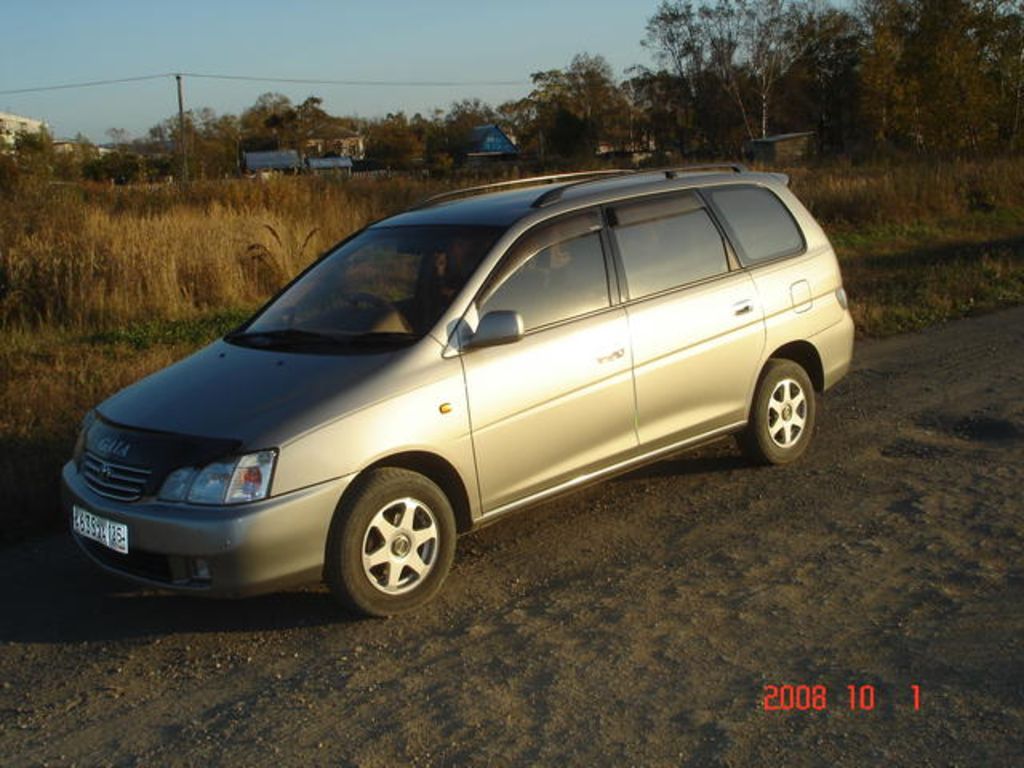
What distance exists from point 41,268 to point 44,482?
6.04 metres

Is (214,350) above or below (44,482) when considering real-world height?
above

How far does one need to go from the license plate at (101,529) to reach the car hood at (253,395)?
16.7 inches

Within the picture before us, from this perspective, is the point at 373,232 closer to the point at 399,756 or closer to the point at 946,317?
the point at 399,756

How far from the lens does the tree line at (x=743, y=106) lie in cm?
3378

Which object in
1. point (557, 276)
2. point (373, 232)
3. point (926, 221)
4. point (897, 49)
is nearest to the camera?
point (557, 276)

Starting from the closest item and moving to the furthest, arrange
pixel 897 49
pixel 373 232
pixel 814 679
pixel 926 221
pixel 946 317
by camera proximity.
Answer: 1. pixel 814 679
2. pixel 373 232
3. pixel 946 317
4. pixel 926 221
5. pixel 897 49

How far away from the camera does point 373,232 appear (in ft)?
19.6

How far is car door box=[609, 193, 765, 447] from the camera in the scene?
5.54m

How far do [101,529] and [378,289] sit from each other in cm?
180

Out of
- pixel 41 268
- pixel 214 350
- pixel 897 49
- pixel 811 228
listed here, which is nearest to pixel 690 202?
pixel 811 228

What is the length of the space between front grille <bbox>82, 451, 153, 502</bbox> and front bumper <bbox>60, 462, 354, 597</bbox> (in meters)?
0.06

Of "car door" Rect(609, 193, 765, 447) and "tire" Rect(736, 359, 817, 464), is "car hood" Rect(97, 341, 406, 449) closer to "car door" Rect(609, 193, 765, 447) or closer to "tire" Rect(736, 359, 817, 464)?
"car door" Rect(609, 193, 765, 447)

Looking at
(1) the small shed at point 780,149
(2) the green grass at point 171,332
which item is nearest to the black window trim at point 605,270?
(2) the green grass at point 171,332

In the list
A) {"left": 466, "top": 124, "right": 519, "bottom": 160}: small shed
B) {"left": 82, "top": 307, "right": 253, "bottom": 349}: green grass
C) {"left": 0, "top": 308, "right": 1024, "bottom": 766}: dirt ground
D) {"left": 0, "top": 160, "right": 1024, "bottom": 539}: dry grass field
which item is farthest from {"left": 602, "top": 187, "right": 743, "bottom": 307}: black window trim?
{"left": 466, "top": 124, "right": 519, "bottom": 160}: small shed
